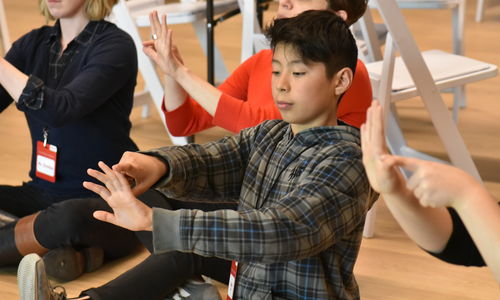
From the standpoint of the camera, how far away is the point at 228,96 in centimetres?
191

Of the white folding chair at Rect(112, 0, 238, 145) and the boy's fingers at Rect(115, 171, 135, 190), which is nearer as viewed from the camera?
the boy's fingers at Rect(115, 171, 135, 190)

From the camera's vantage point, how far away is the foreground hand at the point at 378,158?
0.97 meters

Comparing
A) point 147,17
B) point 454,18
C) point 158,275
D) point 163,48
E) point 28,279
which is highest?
point 163,48

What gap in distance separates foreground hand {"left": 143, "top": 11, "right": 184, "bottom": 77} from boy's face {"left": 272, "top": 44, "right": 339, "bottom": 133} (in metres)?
0.46

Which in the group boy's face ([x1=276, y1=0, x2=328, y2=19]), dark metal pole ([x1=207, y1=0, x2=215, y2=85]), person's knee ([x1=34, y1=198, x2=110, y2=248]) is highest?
boy's face ([x1=276, y1=0, x2=328, y2=19])

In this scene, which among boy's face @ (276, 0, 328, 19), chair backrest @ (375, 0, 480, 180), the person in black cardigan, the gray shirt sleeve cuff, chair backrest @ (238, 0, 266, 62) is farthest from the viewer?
chair backrest @ (238, 0, 266, 62)

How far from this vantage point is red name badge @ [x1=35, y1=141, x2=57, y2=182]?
2.20 m

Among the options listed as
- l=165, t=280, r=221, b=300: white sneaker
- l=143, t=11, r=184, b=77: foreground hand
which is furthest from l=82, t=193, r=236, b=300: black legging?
l=143, t=11, r=184, b=77: foreground hand

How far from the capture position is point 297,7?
1.74 meters

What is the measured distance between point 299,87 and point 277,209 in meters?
0.24

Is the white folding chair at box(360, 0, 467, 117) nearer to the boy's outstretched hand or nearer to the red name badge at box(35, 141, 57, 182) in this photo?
the red name badge at box(35, 141, 57, 182)

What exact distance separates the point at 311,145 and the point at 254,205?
142 mm

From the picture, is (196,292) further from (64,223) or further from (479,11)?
(479,11)

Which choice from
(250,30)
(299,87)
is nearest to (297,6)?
(299,87)
